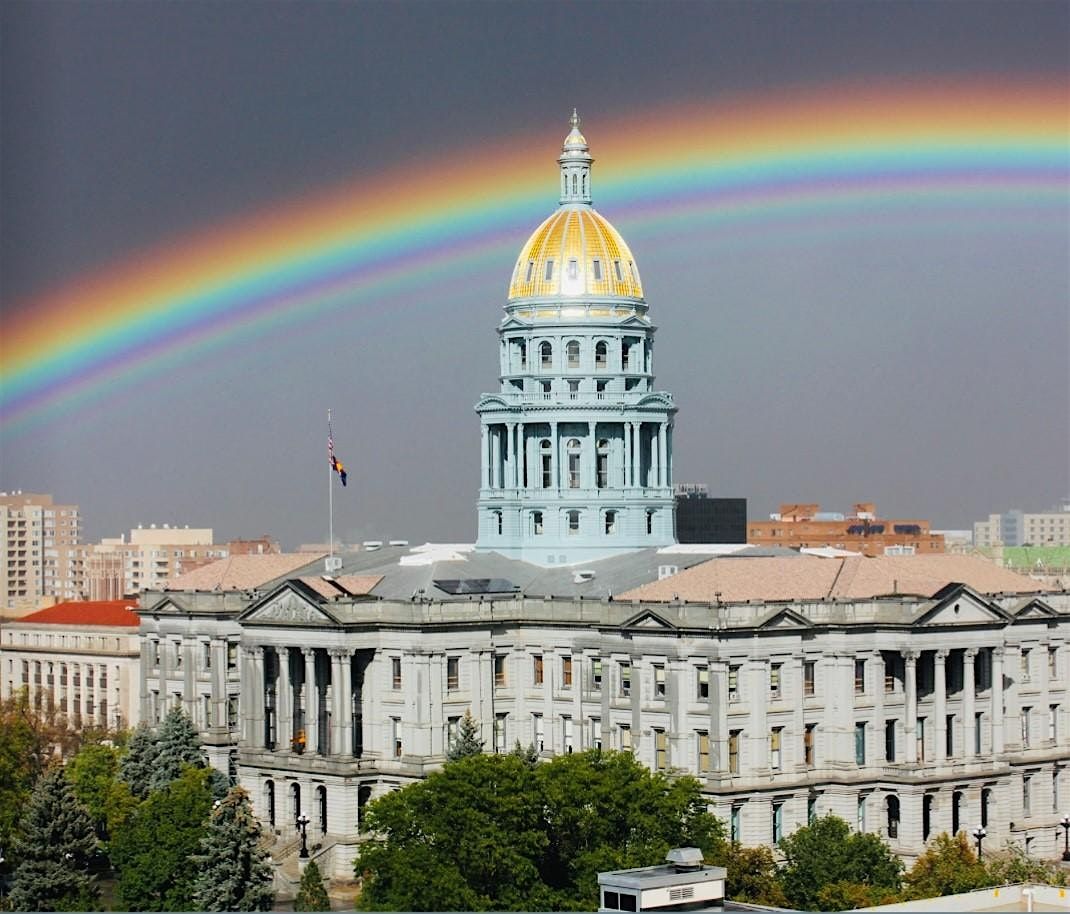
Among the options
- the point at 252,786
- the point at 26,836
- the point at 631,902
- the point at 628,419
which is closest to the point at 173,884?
the point at 26,836

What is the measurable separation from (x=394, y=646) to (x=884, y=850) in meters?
35.4

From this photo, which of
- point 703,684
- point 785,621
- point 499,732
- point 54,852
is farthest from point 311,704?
point 785,621

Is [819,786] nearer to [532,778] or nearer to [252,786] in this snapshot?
[532,778]

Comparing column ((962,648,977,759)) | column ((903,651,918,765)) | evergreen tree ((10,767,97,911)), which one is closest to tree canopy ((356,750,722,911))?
evergreen tree ((10,767,97,911))

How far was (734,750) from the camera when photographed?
531 feet

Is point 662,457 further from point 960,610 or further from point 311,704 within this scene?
point 960,610

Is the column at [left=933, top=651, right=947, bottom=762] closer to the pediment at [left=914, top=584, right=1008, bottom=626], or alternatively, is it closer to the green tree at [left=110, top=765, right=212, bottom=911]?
the pediment at [left=914, top=584, right=1008, bottom=626]

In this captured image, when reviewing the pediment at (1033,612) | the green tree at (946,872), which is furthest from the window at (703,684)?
the pediment at (1033,612)

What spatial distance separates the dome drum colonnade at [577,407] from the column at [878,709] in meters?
31.1

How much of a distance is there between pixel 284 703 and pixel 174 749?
8108mm

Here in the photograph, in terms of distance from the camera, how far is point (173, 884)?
149125 mm

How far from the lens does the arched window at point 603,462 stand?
19588 cm

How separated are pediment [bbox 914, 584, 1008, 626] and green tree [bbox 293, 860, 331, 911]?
36.3 meters

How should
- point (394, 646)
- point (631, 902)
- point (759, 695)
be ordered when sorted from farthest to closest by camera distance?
point (394, 646), point (759, 695), point (631, 902)
